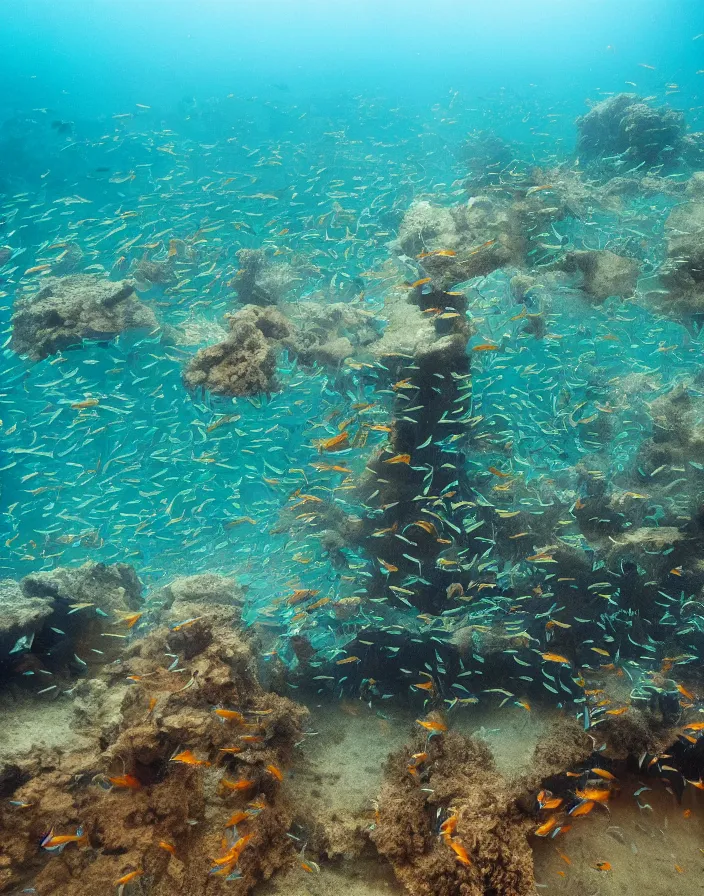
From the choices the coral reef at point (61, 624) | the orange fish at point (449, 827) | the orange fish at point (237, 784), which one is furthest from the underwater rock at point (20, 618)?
the orange fish at point (449, 827)

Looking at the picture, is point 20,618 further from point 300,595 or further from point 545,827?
point 545,827

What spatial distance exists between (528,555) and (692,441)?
347cm

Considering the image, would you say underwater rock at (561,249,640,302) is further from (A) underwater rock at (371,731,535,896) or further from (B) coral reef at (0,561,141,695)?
(B) coral reef at (0,561,141,695)

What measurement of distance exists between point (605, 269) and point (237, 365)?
7.12 metres

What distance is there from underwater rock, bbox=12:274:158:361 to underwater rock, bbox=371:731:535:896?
8.69 metres

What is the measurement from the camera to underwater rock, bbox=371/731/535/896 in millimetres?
4637

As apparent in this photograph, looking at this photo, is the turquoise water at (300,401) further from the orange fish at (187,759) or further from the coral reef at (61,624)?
the orange fish at (187,759)

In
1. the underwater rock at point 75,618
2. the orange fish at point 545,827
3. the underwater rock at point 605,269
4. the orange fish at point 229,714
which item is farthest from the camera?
the underwater rock at point 605,269

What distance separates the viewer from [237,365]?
754cm

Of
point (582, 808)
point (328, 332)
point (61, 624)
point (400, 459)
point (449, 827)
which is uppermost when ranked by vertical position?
point (328, 332)

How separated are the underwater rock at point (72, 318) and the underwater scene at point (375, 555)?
8 centimetres

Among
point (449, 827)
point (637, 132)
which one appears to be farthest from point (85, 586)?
point (637, 132)

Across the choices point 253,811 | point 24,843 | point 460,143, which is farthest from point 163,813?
point 460,143

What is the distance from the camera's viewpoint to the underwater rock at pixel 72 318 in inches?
344
